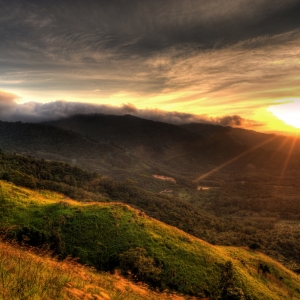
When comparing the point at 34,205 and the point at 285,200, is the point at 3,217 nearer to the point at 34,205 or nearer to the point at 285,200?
the point at 34,205

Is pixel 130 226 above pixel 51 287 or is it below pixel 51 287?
below

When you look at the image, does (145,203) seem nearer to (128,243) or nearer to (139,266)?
(128,243)

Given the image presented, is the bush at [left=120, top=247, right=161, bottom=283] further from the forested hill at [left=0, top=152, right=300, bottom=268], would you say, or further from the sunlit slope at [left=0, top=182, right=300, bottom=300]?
the forested hill at [left=0, top=152, right=300, bottom=268]

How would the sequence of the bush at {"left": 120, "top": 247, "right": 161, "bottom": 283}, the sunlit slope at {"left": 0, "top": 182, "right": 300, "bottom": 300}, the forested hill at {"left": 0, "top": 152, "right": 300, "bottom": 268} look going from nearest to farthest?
the bush at {"left": 120, "top": 247, "right": 161, "bottom": 283} → the sunlit slope at {"left": 0, "top": 182, "right": 300, "bottom": 300} → the forested hill at {"left": 0, "top": 152, "right": 300, "bottom": 268}

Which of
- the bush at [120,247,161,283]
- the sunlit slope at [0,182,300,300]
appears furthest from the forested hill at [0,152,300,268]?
the bush at [120,247,161,283]

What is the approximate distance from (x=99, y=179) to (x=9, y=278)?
120720mm

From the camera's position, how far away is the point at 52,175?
8988 centimetres

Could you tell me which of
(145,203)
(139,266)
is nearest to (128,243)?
(139,266)

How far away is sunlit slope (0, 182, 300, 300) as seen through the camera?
712 inches

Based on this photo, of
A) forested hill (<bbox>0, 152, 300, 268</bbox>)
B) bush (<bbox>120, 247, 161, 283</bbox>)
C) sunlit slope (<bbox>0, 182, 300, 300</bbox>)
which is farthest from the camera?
forested hill (<bbox>0, 152, 300, 268</bbox>)

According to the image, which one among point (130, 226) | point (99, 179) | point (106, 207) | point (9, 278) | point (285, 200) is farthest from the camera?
point (285, 200)

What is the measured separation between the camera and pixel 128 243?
2019cm

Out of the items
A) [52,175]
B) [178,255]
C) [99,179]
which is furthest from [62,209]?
[99,179]

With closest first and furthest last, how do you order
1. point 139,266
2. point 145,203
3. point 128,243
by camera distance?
point 139,266
point 128,243
point 145,203
